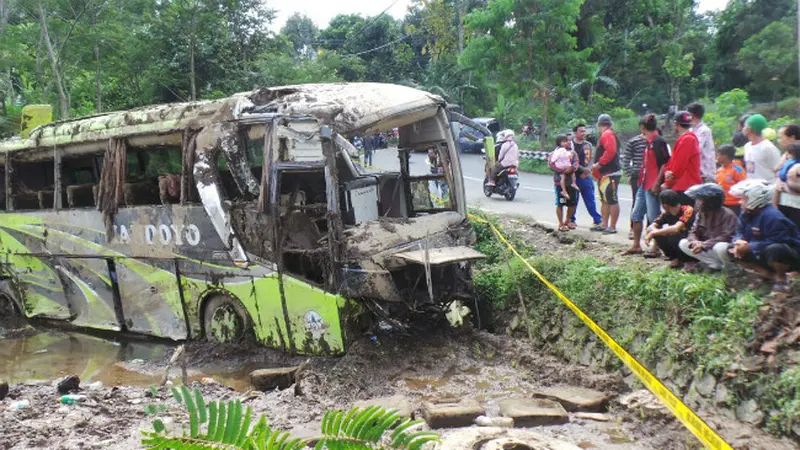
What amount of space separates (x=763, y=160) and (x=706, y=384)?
304cm

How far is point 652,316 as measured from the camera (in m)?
6.00

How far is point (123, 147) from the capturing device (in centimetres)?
822

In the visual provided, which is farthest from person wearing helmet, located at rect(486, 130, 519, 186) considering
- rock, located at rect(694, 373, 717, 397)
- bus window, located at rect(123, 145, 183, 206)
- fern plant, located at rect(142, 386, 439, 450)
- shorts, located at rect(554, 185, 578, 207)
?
fern plant, located at rect(142, 386, 439, 450)

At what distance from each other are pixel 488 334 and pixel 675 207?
8.10ft

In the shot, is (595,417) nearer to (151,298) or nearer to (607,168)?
(607,168)

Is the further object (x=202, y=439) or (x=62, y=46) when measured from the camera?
(x=62, y=46)

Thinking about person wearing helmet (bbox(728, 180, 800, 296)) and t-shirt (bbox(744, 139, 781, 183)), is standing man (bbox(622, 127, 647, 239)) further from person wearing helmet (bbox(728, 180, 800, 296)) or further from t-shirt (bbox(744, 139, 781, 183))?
person wearing helmet (bbox(728, 180, 800, 296))

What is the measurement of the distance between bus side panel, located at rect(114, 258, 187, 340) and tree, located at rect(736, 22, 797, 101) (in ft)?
73.3

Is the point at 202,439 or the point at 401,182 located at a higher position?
the point at 401,182

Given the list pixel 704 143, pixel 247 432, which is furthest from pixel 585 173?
pixel 247 432

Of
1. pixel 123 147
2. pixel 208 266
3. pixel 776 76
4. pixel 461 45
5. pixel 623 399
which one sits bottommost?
pixel 623 399

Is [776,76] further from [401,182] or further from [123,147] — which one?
[123,147]

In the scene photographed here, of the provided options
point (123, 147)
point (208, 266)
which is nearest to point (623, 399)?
point (208, 266)

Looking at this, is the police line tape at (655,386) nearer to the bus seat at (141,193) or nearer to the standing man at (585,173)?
the standing man at (585,173)
